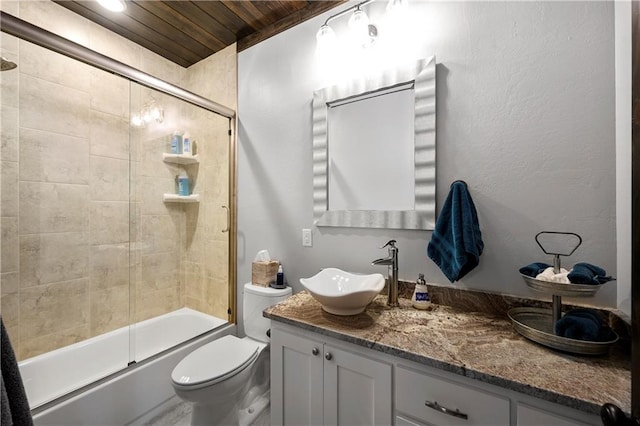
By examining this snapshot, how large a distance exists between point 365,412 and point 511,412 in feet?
1.46

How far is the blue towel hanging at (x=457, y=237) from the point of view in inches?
43.1

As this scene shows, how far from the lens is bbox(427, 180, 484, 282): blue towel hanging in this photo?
1096mm

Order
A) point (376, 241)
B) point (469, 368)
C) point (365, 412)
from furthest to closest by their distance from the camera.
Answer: point (376, 241) < point (365, 412) < point (469, 368)

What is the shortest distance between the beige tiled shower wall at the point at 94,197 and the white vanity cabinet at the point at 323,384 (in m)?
1.16

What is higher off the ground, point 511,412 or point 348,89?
point 348,89

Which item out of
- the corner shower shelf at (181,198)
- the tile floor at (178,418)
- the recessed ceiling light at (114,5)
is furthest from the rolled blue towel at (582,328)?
the recessed ceiling light at (114,5)

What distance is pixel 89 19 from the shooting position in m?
1.83

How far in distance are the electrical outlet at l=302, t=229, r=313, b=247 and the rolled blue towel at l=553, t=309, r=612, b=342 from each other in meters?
1.17

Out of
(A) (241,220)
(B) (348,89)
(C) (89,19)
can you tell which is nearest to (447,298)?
(B) (348,89)

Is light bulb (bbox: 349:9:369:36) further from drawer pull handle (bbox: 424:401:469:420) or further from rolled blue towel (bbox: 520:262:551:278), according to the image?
drawer pull handle (bbox: 424:401:469:420)

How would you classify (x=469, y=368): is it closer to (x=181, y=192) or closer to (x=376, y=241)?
(x=376, y=241)

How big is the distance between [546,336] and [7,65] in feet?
9.03

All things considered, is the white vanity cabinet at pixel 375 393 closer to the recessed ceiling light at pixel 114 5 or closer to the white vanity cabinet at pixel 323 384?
the white vanity cabinet at pixel 323 384

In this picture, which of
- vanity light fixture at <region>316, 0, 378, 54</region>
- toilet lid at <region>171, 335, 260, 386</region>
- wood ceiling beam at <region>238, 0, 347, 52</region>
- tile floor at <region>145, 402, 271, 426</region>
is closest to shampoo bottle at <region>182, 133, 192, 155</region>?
wood ceiling beam at <region>238, 0, 347, 52</region>
